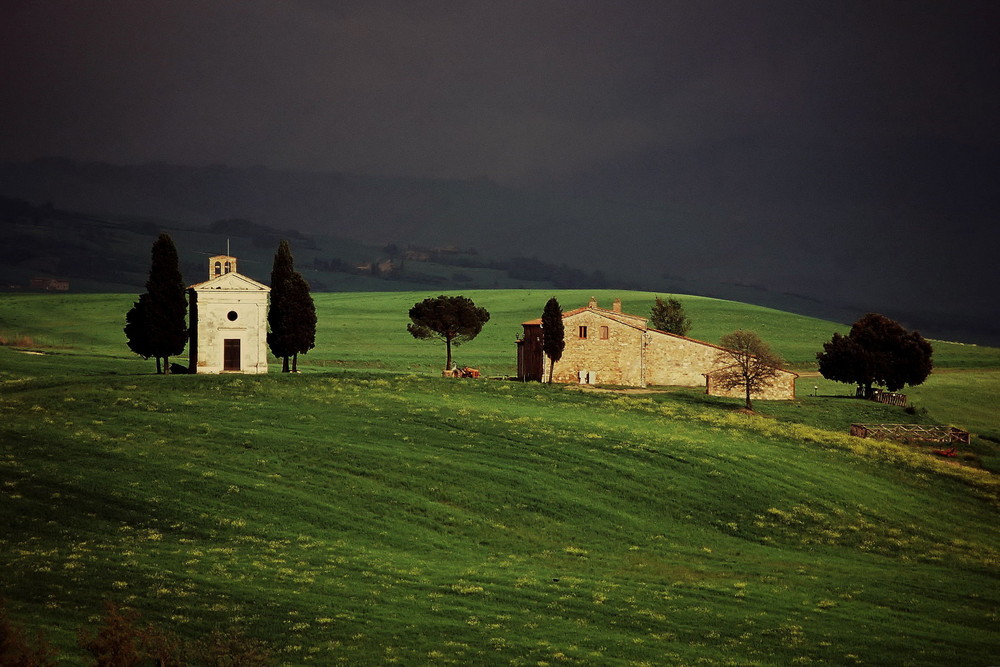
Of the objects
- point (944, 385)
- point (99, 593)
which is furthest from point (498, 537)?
point (944, 385)

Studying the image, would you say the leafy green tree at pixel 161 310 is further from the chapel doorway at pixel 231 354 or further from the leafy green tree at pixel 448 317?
the leafy green tree at pixel 448 317

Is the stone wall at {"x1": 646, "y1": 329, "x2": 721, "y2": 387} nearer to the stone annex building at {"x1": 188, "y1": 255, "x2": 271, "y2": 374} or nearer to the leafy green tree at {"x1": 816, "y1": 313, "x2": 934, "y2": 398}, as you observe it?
the leafy green tree at {"x1": 816, "y1": 313, "x2": 934, "y2": 398}

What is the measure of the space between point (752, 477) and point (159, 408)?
3532 cm

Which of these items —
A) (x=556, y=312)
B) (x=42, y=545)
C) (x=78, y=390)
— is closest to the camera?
(x=42, y=545)

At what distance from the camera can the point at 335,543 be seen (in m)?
43.4

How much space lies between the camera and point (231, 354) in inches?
3093

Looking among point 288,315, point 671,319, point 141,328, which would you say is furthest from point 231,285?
point 671,319

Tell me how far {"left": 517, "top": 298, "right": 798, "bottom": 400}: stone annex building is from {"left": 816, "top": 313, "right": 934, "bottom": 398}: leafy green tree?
13337 mm

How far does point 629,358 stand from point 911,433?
24140mm

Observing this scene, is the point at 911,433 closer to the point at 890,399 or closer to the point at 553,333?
the point at 890,399

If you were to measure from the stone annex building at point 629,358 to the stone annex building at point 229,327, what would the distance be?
25829 millimetres

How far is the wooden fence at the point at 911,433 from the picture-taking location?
7762 centimetres

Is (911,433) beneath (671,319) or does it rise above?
beneath

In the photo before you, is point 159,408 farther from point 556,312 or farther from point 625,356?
point 625,356
